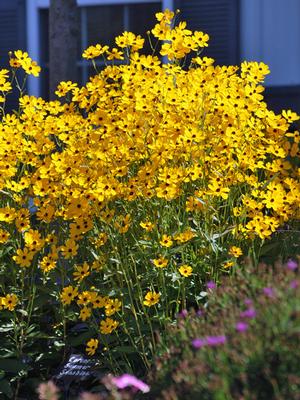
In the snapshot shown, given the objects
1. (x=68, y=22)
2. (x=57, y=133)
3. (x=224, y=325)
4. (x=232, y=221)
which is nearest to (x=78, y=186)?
(x=57, y=133)

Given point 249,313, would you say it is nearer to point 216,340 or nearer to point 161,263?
point 216,340

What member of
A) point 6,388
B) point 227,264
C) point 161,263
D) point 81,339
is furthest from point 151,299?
point 6,388

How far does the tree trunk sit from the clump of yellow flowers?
A: 1.76 metres

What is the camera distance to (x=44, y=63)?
8.73 meters

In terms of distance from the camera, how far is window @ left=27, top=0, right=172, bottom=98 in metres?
8.59

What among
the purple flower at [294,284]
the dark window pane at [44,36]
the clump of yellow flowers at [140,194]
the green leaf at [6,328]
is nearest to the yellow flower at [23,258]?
the clump of yellow flowers at [140,194]

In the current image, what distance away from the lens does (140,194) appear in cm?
368

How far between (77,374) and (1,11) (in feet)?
18.1

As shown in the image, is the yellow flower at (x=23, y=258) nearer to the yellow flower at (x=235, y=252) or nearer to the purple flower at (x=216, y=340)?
the yellow flower at (x=235, y=252)

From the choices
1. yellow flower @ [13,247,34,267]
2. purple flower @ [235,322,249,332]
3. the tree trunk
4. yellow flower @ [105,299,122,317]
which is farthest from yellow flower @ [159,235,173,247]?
the tree trunk

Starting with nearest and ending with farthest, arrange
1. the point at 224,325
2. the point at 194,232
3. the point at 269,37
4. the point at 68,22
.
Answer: the point at 224,325, the point at 194,232, the point at 68,22, the point at 269,37

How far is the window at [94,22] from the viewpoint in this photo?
8.59 m

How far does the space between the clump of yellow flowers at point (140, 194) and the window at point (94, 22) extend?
15.3 feet

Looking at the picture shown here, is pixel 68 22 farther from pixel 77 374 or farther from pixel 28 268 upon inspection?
pixel 77 374
